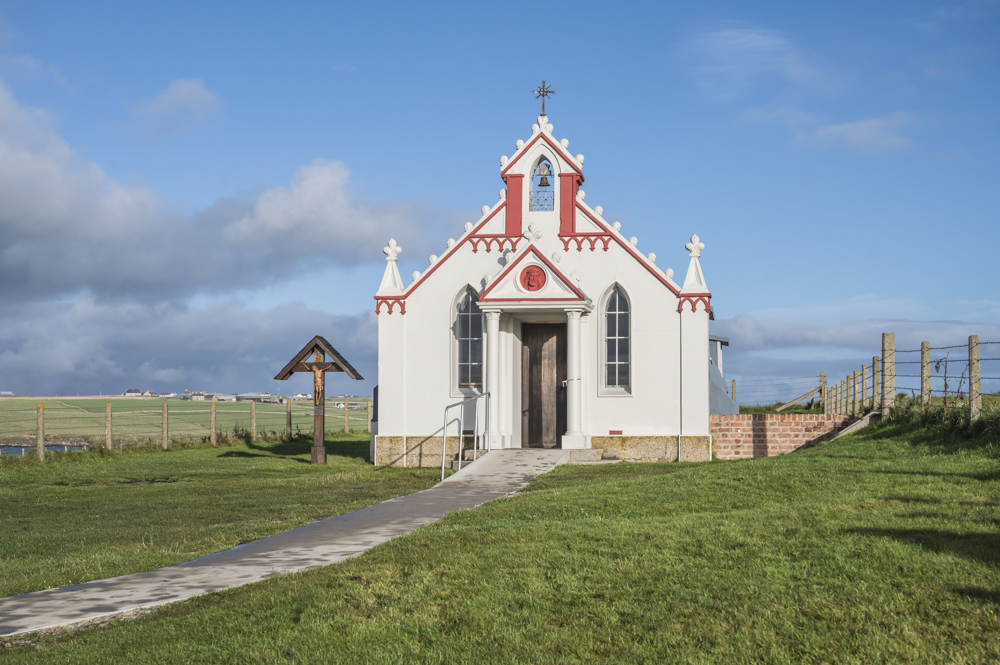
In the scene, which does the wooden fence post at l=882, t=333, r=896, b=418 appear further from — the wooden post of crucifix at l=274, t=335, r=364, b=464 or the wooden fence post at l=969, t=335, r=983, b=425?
the wooden post of crucifix at l=274, t=335, r=364, b=464

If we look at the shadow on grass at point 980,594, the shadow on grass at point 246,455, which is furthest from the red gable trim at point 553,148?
the shadow on grass at point 980,594

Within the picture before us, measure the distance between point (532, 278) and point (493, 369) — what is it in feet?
7.34

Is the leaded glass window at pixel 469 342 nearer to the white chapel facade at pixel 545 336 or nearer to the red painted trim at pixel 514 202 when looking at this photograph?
the white chapel facade at pixel 545 336

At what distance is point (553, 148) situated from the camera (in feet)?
73.7

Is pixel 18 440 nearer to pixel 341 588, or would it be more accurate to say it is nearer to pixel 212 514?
pixel 212 514

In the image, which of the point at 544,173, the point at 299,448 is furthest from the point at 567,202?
the point at 299,448

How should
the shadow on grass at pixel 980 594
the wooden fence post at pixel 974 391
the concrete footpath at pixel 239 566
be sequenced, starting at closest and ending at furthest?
1. the shadow on grass at pixel 980 594
2. the concrete footpath at pixel 239 566
3. the wooden fence post at pixel 974 391

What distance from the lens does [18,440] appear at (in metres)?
44.9

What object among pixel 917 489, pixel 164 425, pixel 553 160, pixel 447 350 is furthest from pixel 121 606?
pixel 164 425

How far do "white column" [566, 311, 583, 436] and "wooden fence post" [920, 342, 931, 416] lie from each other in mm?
7067

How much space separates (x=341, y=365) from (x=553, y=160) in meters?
7.35

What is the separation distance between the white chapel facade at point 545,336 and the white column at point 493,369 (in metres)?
0.03

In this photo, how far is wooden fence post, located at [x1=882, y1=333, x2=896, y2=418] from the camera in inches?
798

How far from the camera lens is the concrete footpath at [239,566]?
23.4ft
